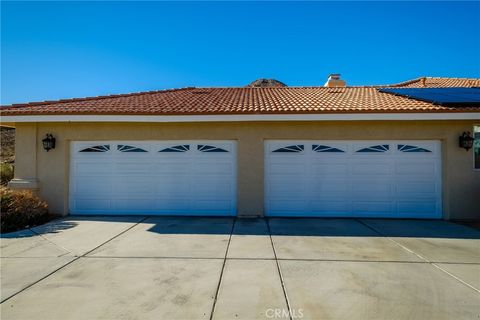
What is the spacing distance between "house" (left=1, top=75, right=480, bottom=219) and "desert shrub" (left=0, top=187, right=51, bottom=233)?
3.35 ft

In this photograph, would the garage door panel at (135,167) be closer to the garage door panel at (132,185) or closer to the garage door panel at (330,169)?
the garage door panel at (132,185)

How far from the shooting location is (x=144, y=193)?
9.30m

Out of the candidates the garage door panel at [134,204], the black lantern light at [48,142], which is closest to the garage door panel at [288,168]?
the garage door panel at [134,204]

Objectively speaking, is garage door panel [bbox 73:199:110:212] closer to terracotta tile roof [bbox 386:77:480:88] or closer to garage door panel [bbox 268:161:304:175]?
garage door panel [bbox 268:161:304:175]

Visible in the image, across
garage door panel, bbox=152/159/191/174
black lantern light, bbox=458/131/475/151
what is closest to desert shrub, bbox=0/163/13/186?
garage door panel, bbox=152/159/191/174

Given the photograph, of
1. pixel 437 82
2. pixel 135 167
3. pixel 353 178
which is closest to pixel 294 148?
pixel 353 178

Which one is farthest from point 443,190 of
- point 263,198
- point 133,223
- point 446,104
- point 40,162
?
point 40,162

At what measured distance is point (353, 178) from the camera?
9062mm

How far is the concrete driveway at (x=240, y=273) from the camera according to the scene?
141 inches

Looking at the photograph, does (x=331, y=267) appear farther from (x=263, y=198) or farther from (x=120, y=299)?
(x=263, y=198)

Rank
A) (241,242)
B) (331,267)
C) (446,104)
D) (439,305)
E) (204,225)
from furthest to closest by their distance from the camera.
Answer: (446,104)
(204,225)
(241,242)
(331,267)
(439,305)

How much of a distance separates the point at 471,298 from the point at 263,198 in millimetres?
5754

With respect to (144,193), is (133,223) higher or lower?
lower

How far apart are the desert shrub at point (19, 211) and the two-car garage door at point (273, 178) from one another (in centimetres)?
124
